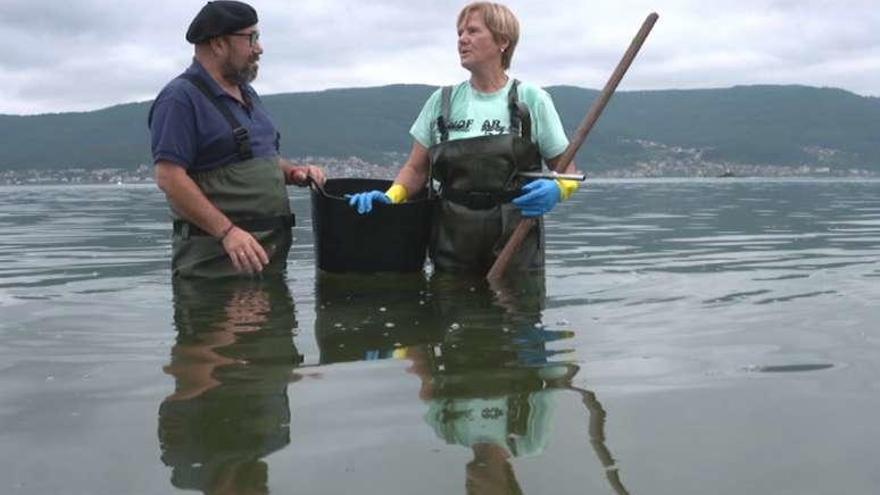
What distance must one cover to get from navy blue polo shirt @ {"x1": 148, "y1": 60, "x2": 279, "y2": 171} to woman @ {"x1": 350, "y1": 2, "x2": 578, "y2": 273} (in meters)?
0.92

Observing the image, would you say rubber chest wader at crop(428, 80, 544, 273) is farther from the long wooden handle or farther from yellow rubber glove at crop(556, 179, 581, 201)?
yellow rubber glove at crop(556, 179, 581, 201)

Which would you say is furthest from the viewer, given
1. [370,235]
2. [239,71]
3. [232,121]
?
[370,235]

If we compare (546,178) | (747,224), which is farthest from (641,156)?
(546,178)

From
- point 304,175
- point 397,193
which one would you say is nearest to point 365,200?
point 397,193

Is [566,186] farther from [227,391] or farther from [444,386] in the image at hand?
[227,391]

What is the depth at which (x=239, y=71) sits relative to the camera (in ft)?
19.1

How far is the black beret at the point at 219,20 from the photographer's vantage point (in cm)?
564

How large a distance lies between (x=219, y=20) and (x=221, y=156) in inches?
32.5

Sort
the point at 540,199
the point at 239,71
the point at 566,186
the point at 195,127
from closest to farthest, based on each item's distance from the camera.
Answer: the point at 195,127 < the point at 239,71 < the point at 540,199 < the point at 566,186

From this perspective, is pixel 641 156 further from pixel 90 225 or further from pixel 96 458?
pixel 96 458

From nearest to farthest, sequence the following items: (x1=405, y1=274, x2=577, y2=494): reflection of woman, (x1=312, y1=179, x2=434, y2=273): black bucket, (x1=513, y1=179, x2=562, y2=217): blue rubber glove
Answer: (x1=405, y1=274, x2=577, y2=494): reflection of woman → (x1=513, y1=179, x2=562, y2=217): blue rubber glove → (x1=312, y1=179, x2=434, y2=273): black bucket

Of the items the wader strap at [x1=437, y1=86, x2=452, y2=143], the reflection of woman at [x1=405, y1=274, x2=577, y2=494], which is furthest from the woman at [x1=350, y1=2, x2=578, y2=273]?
the reflection of woman at [x1=405, y1=274, x2=577, y2=494]

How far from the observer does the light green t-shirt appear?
20.0ft

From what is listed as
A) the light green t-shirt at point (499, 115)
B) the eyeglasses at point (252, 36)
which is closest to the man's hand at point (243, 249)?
the eyeglasses at point (252, 36)
